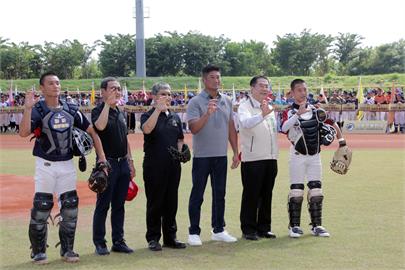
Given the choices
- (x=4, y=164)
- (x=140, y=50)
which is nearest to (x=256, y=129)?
(x=4, y=164)

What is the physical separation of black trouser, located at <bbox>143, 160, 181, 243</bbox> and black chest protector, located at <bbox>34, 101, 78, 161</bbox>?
1114mm

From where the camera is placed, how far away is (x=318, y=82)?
2571 inches

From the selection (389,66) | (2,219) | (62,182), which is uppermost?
(389,66)

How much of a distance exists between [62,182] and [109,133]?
81 cm

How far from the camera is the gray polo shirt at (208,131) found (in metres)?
8.16

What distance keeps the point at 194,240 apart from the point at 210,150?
3.74 ft

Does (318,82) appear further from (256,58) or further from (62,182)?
(62,182)

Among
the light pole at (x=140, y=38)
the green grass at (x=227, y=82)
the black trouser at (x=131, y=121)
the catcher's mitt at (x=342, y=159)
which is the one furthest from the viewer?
the green grass at (x=227, y=82)

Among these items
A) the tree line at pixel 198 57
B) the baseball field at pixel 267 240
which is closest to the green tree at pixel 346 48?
the tree line at pixel 198 57

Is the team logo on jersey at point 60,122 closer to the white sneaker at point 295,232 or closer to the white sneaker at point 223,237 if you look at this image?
the white sneaker at point 223,237

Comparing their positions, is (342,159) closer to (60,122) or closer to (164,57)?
(60,122)

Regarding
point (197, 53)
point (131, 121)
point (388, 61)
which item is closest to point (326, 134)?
point (131, 121)

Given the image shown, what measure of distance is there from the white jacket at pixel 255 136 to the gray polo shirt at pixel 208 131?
0.88ft

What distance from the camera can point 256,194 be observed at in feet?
27.4
